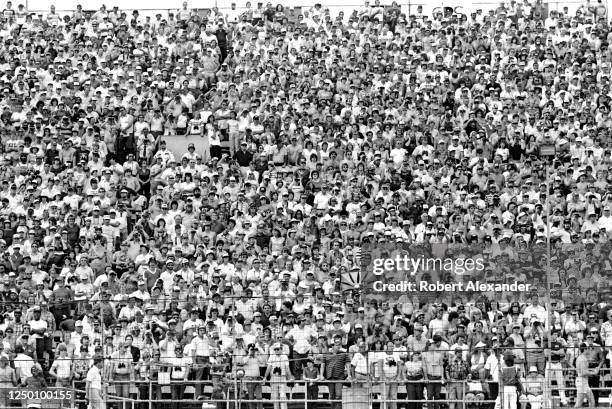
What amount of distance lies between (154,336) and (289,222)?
18.4 feet

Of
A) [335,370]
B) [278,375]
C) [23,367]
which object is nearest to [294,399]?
[278,375]

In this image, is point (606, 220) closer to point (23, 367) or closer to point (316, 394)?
point (316, 394)

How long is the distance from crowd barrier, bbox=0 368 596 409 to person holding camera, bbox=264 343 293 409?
0.06 ft

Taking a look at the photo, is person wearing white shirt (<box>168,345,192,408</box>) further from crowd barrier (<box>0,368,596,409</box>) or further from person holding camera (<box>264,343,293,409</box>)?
person holding camera (<box>264,343,293,409</box>)

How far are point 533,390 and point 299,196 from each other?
1057 cm

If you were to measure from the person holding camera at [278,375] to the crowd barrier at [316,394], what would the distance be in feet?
0.06

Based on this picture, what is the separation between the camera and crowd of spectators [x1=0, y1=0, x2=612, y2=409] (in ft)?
113

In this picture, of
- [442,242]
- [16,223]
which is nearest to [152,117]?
[16,223]

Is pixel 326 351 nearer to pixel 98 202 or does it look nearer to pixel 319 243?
pixel 319 243

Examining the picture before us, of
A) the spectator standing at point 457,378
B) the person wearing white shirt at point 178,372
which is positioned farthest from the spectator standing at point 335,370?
the person wearing white shirt at point 178,372

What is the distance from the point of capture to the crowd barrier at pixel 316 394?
33188mm

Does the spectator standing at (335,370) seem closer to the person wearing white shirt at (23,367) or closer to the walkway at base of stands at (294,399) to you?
the walkway at base of stands at (294,399)

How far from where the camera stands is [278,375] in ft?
113

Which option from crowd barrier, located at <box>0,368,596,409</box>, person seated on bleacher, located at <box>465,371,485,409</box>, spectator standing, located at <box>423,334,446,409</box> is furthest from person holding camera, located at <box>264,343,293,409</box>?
person seated on bleacher, located at <box>465,371,485,409</box>
